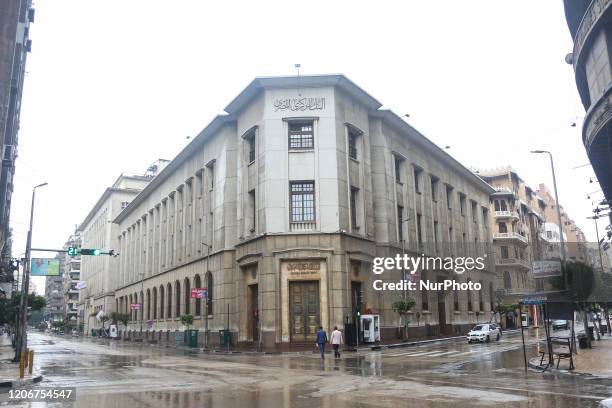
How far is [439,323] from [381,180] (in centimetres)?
1619

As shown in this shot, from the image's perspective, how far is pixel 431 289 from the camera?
167 ft

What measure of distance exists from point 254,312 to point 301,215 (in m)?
7.92

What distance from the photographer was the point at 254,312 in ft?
128

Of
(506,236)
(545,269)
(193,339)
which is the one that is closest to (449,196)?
(506,236)

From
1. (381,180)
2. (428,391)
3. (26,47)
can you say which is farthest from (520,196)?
(428,391)

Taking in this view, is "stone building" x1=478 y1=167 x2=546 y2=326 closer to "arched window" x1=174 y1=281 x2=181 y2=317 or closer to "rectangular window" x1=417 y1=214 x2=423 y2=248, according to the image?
"rectangular window" x1=417 y1=214 x2=423 y2=248

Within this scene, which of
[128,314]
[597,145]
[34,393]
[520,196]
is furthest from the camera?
[520,196]

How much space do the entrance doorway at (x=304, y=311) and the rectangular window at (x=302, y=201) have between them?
444 centimetres

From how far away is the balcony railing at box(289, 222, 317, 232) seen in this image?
1452 inches

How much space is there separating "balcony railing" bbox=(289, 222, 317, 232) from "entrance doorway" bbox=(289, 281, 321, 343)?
3577mm

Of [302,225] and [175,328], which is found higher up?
[302,225]

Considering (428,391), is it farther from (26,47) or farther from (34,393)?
(26,47)

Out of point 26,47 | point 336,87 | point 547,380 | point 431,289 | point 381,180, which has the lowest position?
point 547,380

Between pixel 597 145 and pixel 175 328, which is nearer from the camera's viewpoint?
pixel 597 145
